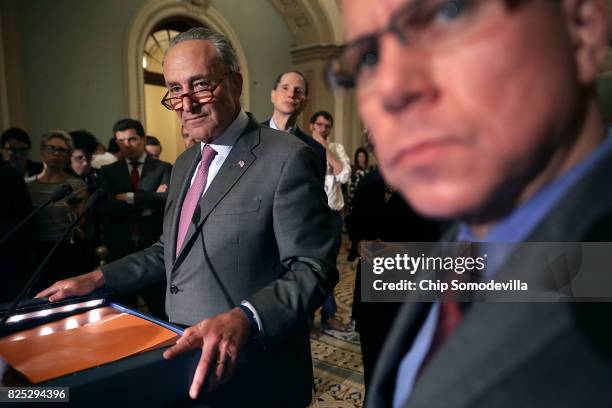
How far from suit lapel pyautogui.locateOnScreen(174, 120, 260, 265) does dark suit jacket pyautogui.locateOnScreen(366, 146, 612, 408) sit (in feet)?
2.75

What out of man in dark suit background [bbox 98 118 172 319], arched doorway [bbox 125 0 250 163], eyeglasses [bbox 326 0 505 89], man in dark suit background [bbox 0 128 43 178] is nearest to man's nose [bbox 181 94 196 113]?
eyeglasses [bbox 326 0 505 89]

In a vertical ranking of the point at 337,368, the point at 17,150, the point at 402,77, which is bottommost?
the point at 337,368

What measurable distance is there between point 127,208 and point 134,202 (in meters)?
0.06

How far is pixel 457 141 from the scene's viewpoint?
35 centimetres

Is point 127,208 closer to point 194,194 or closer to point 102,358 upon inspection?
point 194,194

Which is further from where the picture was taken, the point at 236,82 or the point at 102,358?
the point at 236,82

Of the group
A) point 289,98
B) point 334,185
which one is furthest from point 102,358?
point 334,185

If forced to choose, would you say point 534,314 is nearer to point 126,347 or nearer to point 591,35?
point 591,35

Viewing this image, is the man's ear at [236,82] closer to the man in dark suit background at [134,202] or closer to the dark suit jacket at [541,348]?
the dark suit jacket at [541,348]

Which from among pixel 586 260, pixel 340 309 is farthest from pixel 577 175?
pixel 340 309

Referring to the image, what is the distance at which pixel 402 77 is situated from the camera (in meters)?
0.37

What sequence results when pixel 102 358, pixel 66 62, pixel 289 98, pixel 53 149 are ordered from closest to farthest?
pixel 102 358
pixel 289 98
pixel 53 149
pixel 66 62

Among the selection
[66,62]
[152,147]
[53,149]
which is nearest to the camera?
[53,149]

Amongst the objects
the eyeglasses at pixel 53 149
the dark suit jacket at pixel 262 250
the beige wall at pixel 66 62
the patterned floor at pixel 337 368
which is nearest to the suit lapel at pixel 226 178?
the dark suit jacket at pixel 262 250
